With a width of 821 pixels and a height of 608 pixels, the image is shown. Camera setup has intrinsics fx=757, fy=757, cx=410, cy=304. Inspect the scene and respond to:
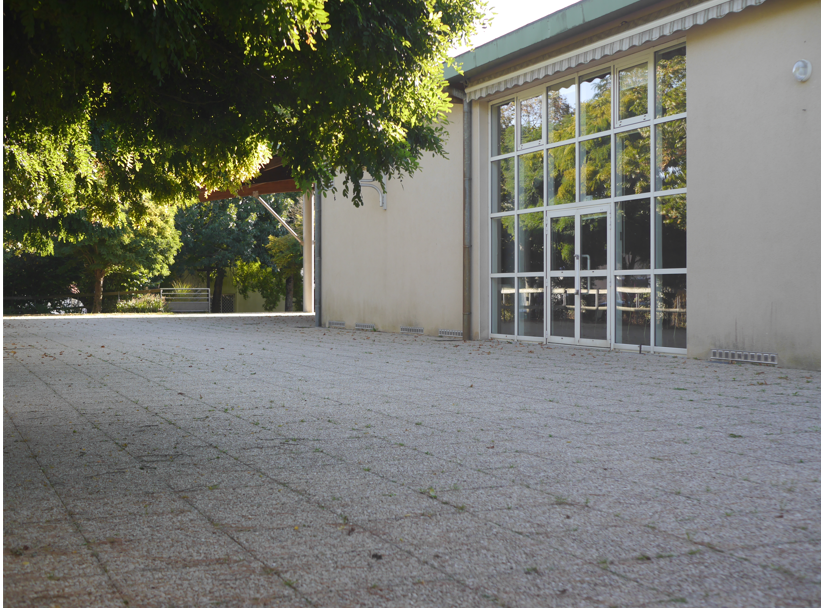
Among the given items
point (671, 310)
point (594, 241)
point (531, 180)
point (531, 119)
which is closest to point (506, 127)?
point (531, 119)

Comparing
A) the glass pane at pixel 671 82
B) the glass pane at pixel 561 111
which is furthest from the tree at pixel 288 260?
the glass pane at pixel 671 82

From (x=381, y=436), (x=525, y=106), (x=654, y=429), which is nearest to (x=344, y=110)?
(x=381, y=436)

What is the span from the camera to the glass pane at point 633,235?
426 inches

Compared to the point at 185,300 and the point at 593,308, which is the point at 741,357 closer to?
the point at 593,308

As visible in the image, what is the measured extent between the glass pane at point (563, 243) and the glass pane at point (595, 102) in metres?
1.44

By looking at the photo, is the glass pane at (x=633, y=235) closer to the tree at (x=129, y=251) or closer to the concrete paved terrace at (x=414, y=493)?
the concrete paved terrace at (x=414, y=493)

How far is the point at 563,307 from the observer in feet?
40.4

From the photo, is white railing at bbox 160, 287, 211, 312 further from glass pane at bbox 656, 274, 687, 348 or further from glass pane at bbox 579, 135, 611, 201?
glass pane at bbox 656, 274, 687, 348

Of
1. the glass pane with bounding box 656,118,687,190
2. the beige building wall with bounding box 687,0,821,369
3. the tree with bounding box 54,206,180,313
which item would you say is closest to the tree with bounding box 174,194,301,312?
the tree with bounding box 54,206,180,313

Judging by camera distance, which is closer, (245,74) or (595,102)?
(245,74)

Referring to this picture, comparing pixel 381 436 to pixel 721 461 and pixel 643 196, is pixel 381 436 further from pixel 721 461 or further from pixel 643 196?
pixel 643 196

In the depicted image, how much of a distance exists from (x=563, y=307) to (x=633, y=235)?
1823 millimetres

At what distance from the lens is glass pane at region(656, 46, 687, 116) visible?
33.9ft

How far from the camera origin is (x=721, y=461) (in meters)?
4.29
